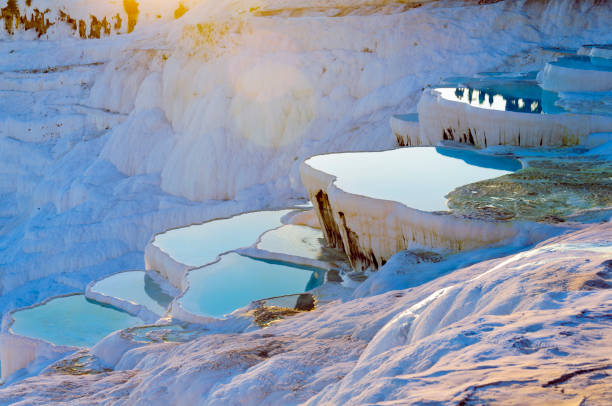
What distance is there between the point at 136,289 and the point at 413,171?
177 inches

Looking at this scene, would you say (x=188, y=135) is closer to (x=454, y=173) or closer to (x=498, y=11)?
(x=498, y=11)

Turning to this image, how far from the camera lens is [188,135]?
19.0 meters

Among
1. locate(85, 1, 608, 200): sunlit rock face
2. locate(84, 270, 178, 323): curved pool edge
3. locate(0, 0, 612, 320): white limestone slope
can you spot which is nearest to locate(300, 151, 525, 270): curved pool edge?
locate(84, 270, 178, 323): curved pool edge

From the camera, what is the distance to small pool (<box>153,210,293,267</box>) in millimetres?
9352

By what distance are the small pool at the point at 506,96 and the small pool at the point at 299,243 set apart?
3.02m

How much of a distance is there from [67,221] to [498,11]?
41.6 feet

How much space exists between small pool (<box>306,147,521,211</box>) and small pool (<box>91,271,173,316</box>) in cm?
285

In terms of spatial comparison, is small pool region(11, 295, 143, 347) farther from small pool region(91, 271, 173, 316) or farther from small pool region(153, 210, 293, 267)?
small pool region(153, 210, 293, 267)

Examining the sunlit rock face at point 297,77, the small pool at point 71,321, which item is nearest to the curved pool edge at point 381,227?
the small pool at point 71,321

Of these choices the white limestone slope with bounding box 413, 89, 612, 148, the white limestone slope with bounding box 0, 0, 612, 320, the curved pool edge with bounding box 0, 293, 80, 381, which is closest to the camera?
the curved pool edge with bounding box 0, 293, 80, 381

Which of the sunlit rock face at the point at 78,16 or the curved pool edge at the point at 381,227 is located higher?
the sunlit rock face at the point at 78,16

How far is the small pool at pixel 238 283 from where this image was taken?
7.05 meters

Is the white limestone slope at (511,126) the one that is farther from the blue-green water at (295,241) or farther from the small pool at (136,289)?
the small pool at (136,289)

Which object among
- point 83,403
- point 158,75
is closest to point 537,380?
point 83,403
